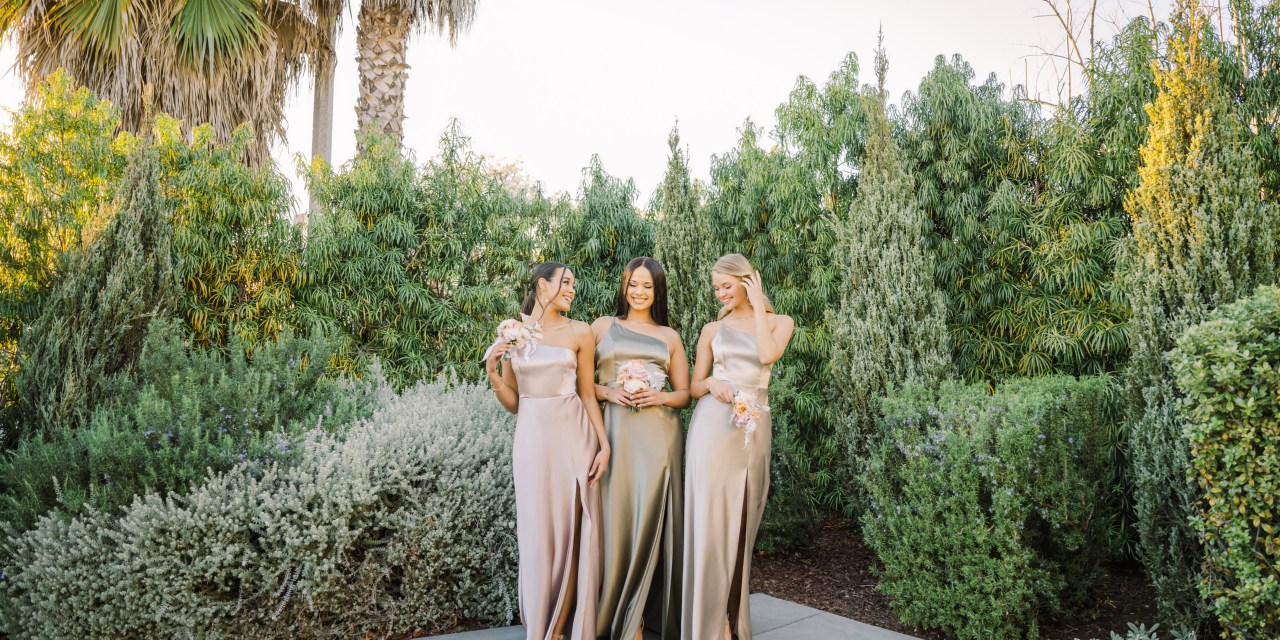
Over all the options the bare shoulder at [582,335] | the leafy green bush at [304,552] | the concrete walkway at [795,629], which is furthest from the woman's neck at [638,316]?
the concrete walkway at [795,629]

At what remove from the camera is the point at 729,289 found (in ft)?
12.4

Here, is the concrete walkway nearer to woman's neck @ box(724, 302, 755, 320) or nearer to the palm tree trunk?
woman's neck @ box(724, 302, 755, 320)

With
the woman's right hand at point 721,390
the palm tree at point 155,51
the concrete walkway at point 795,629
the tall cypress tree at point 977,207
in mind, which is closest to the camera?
the woman's right hand at point 721,390

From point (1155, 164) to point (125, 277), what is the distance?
6904 millimetres

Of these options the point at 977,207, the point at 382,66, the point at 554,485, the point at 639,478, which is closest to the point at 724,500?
the point at 639,478

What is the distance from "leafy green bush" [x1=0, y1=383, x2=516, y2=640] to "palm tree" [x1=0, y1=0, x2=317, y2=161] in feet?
19.9

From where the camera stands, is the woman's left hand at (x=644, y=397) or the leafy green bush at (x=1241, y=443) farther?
the woman's left hand at (x=644, y=397)

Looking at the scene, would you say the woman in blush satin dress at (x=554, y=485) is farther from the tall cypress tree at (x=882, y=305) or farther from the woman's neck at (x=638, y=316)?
the tall cypress tree at (x=882, y=305)

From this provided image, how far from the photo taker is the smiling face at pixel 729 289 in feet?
12.4

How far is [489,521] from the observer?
171 inches

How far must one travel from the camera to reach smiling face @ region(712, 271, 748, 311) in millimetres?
3766

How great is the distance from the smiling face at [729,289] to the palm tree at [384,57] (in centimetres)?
678

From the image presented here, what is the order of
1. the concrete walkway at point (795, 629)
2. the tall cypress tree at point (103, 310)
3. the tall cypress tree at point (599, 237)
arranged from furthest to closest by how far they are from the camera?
the tall cypress tree at point (599, 237)
the tall cypress tree at point (103, 310)
the concrete walkway at point (795, 629)

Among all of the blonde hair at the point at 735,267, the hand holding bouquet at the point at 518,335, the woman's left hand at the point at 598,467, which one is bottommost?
the woman's left hand at the point at 598,467
